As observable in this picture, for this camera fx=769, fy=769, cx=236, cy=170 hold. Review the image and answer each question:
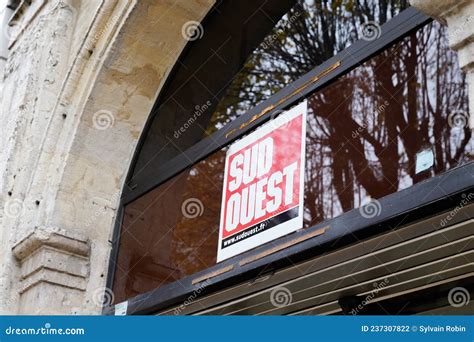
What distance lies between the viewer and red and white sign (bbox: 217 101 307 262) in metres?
3.98

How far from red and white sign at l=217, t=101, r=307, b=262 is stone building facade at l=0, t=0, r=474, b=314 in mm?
1336

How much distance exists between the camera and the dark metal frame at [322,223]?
10.1 feet

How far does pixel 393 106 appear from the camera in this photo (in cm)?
358

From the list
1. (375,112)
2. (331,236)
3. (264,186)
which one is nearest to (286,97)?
(264,186)

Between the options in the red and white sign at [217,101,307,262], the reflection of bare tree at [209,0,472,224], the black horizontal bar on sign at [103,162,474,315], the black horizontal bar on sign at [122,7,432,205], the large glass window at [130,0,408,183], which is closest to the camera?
the black horizontal bar on sign at [103,162,474,315]

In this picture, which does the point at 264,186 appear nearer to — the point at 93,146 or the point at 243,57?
the point at 243,57

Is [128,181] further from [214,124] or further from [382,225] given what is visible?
[382,225]

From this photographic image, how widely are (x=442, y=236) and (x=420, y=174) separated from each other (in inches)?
11.5

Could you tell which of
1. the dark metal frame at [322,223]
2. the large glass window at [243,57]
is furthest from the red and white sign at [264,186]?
the large glass window at [243,57]
